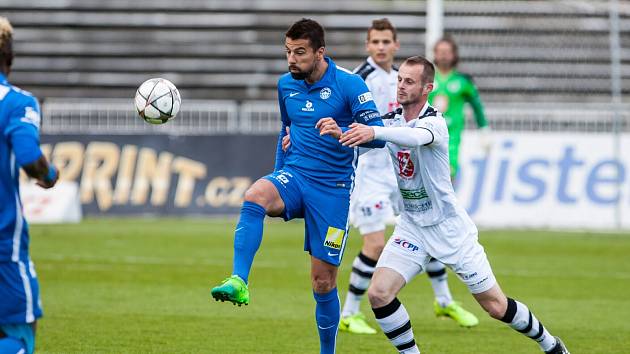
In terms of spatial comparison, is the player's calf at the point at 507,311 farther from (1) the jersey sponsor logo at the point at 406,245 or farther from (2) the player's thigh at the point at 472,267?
(1) the jersey sponsor logo at the point at 406,245

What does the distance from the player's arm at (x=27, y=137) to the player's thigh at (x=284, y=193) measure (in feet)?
7.37

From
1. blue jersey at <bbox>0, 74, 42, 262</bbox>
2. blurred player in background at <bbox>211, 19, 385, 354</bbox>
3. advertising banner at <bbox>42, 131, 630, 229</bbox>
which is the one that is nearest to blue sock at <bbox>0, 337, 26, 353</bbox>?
blue jersey at <bbox>0, 74, 42, 262</bbox>

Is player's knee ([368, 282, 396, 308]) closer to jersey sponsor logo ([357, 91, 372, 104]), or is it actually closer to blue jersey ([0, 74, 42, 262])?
jersey sponsor logo ([357, 91, 372, 104])

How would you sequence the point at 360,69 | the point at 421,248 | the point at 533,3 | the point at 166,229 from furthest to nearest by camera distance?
the point at 533,3 → the point at 166,229 → the point at 360,69 → the point at 421,248

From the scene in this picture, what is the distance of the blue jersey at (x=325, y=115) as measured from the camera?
24.8 ft

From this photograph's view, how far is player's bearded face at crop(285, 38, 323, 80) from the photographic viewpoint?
24.3 feet

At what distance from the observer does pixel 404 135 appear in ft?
22.6

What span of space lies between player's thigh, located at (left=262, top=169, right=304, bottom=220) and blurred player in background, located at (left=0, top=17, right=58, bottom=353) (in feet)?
7.23

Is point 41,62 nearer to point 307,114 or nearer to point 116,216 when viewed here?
point 116,216

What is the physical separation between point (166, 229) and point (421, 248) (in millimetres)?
11964

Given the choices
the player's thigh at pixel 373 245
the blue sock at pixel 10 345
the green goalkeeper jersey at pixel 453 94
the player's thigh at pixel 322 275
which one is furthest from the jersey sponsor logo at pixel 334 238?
the green goalkeeper jersey at pixel 453 94

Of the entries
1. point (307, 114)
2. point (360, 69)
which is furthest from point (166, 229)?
point (307, 114)

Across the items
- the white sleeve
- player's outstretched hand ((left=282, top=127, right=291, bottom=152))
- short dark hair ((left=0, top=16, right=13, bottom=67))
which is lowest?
player's outstretched hand ((left=282, top=127, right=291, bottom=152))

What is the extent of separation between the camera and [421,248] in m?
7.44
